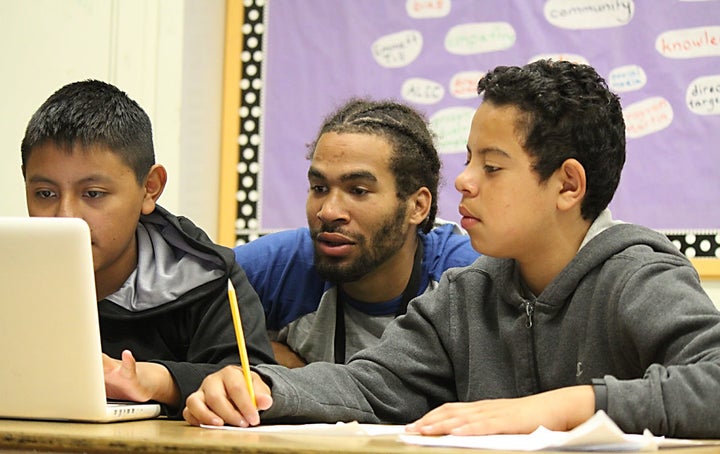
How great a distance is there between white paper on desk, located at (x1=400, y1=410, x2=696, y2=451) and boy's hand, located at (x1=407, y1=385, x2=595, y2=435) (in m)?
0.05

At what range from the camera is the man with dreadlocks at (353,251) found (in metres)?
1.90

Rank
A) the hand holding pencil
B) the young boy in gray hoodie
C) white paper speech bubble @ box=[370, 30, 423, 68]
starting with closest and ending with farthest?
the hand holding pencil → the young boy in gray hoodie → white paper speech bubble @ box=[370, 30, 423, 68]

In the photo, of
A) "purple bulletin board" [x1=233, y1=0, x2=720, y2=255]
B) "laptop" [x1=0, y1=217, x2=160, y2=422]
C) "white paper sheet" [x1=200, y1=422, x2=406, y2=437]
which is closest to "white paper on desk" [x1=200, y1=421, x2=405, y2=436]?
"white paper sheet" [x1=200, y1=422, x2=406, y2=437]

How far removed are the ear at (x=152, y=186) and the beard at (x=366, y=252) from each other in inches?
15.2

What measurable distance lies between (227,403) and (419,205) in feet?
3.65

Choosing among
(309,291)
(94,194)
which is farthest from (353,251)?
(94,194)

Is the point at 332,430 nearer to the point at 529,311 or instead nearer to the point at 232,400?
the point at 232,400

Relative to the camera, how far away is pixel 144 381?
116 cm

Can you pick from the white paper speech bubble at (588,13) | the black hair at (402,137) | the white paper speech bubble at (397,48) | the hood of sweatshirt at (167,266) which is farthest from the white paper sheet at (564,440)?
the white paper speech bubble at (397,48)

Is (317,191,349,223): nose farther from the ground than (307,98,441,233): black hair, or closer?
closer

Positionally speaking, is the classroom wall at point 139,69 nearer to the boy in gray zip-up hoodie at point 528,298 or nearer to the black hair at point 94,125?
the black hair at point 94,125

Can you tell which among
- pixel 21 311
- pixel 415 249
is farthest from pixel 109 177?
pixel 415 249

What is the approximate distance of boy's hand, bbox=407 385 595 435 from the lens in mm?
889

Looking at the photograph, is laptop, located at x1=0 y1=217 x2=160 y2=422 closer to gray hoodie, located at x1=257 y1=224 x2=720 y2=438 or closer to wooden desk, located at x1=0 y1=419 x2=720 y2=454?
wooden desk, located at x1=0 y1=419 x2=720 y2=454
